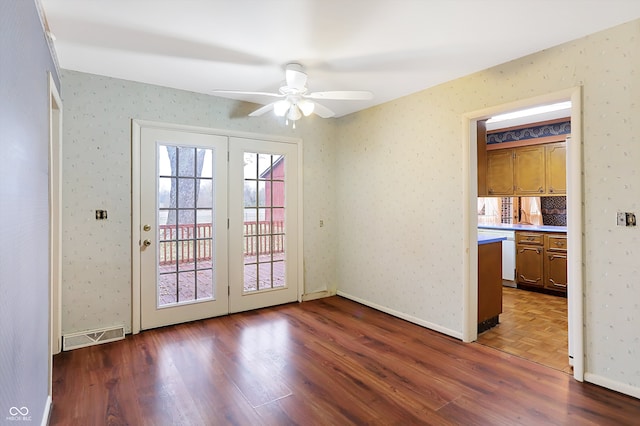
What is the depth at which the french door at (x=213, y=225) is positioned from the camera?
346cm

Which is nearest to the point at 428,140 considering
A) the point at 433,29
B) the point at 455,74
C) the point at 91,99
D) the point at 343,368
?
the point at 455,74

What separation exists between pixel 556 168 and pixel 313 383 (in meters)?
4.70

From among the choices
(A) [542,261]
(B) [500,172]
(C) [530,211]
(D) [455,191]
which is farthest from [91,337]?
(C) [530,211]

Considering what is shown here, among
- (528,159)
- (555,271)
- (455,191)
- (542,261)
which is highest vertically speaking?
(528,159)

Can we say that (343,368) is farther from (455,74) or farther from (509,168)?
(509,168)

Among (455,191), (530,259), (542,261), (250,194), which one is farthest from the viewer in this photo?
(530,259)

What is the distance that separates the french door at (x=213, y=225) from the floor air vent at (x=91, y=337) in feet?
0.85

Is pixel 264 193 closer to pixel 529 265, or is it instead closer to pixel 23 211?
pixel 23 211

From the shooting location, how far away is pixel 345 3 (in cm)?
204

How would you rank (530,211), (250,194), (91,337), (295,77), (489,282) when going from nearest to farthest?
(295,77) < (91,337) < (489,282) < (250,194) < (530,211)

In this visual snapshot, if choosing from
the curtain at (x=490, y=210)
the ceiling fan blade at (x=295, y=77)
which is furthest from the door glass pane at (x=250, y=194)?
the curtain at (x=490, y=210)

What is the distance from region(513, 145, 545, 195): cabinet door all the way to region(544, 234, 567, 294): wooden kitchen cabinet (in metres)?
0.82

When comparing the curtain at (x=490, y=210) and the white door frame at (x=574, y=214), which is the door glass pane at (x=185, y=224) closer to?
the white door frame at (x=574, y=214)

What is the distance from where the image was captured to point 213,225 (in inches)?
150
